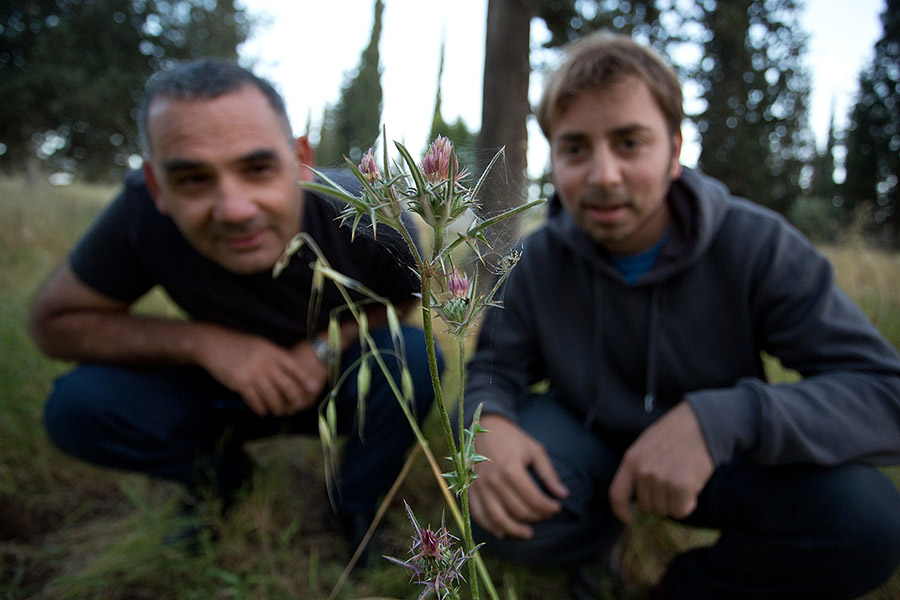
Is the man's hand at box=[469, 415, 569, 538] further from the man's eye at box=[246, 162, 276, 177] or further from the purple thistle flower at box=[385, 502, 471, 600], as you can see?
the purple thistle flower at box=[385, 502, 471, 600]

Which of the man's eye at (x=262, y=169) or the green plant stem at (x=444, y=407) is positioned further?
the man's eye at (x=262, y=169)

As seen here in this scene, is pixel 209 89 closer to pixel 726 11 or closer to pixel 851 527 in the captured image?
pixel 851 527

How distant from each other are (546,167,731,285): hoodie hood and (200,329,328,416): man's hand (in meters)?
1.00

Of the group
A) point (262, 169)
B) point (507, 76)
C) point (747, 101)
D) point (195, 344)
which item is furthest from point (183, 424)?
point (747, 101)

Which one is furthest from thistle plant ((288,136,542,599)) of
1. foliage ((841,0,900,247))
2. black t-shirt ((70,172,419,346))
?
foliage ((841,0,900,247))

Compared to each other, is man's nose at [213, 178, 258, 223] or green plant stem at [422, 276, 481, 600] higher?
man's nose at [213, 178, 258, 223]

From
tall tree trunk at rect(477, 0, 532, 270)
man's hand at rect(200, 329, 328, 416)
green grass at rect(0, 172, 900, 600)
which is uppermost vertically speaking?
tall tree trunk at rect(477, 0, 532, 270)

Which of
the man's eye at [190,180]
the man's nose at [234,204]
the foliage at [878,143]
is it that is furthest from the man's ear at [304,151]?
the foliage at [878,143]

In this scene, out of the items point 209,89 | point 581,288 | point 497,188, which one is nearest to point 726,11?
point 581,288

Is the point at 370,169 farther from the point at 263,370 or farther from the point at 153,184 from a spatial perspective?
the point at 153,184

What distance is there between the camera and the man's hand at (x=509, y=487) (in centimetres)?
156

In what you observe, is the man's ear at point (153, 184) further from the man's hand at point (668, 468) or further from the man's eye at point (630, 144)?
the man's hand at point (668, 468)

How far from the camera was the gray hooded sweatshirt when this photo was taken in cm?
142

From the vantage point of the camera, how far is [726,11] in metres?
10.2
